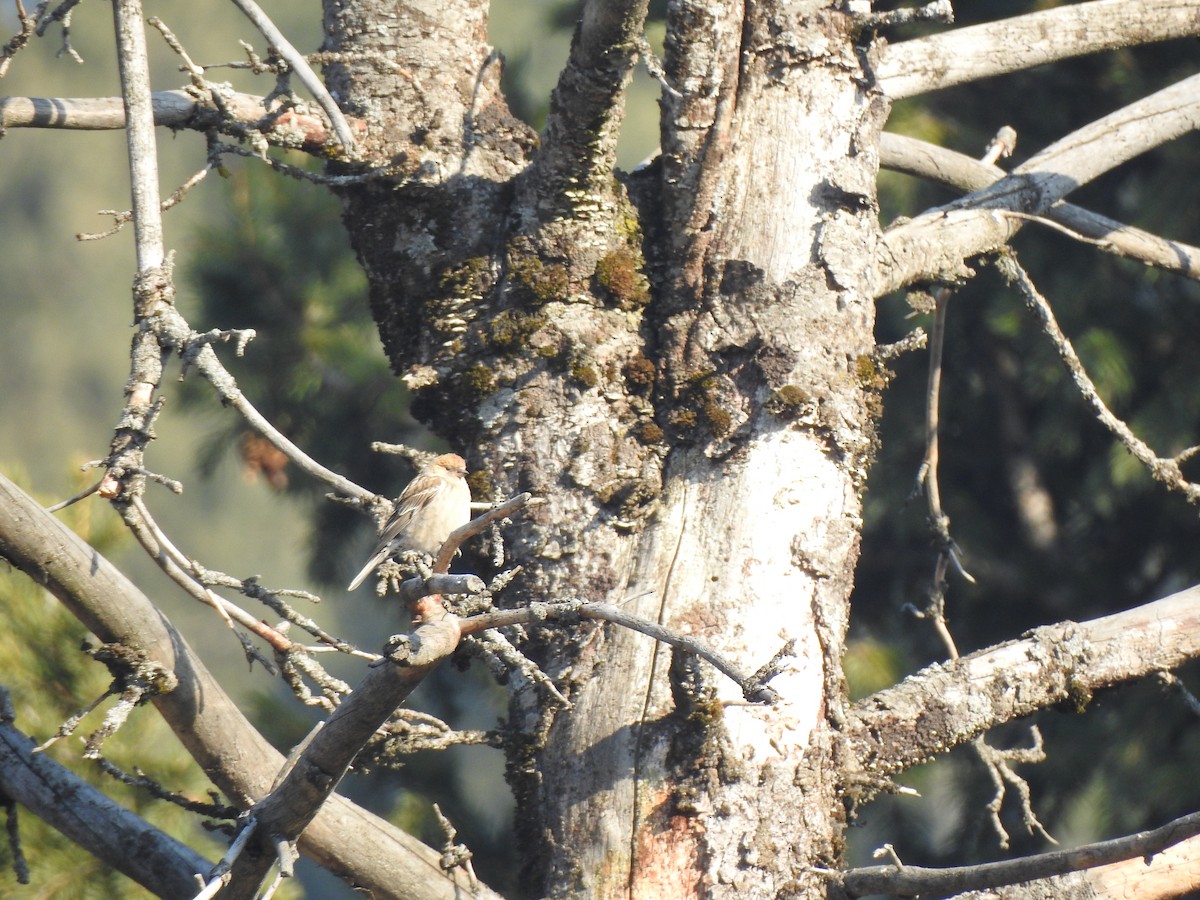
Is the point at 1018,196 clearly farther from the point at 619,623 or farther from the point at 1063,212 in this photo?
the point at 619,623

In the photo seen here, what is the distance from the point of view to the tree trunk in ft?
6.63

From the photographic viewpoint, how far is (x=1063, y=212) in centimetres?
294

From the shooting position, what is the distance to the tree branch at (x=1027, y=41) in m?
2.65

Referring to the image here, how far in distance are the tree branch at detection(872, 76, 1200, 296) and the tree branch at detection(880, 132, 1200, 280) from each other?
97mm

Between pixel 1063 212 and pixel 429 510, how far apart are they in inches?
67.8

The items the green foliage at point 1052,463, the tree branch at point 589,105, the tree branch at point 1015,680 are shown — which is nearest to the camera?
the tree branch at point 589,105

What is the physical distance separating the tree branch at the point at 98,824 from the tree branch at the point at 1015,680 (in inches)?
45.4

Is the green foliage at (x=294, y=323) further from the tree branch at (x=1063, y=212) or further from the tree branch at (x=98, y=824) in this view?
the tree branch at (x=98, y=824)

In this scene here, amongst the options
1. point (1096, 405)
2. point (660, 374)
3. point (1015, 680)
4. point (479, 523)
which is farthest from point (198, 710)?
point (1096, 405)

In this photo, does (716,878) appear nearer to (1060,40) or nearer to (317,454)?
(1060,40)

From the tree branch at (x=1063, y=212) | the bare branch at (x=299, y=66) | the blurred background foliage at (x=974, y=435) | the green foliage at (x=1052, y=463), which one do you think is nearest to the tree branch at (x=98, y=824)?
the bare branch at (x=299, y=66)

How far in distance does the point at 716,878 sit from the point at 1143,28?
2221 millimetres

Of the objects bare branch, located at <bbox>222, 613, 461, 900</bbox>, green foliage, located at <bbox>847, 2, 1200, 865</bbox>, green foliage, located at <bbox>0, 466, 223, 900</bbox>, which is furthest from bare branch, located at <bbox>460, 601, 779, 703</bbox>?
green foliage, located at <bbox>847, 2, 1200, 865</bbox>

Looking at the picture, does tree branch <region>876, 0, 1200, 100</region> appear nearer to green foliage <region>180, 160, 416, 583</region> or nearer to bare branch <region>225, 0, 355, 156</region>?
bare branch <region>225, 0, 355, 156</region>
